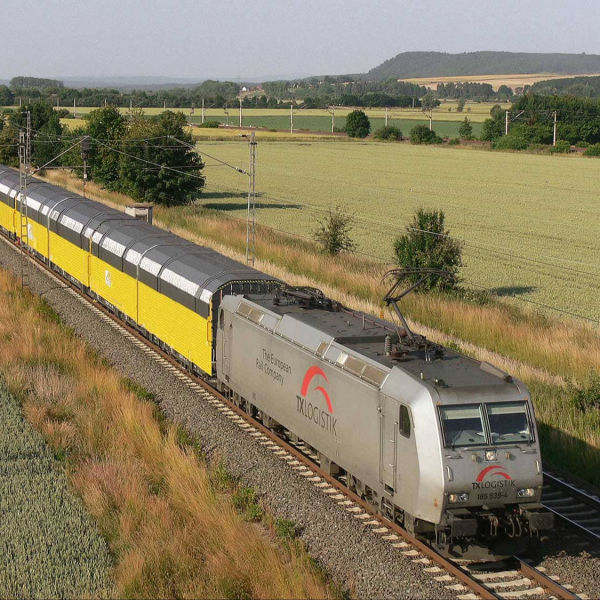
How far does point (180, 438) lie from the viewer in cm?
1983

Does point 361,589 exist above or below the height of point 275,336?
below

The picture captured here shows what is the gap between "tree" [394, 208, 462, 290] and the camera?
3756 centimetres

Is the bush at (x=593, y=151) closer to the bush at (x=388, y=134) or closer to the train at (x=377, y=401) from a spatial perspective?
the bush at (x=388, y=134)

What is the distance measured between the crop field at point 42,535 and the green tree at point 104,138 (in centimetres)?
5488

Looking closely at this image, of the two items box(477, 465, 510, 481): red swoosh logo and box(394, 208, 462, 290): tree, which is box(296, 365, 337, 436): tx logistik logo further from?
box(394, 208, 462, 290): tree

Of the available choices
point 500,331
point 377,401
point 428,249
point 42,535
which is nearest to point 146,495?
point 42,535

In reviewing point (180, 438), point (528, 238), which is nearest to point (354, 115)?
point (528, 238)

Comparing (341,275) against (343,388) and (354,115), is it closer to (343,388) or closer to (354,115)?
(343,388)

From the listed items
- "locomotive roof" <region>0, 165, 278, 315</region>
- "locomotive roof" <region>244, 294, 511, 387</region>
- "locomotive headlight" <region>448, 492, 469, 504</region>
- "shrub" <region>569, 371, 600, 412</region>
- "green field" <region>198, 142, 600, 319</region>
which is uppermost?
"locomotive roof" <region>244, 294, 511, 387</region>

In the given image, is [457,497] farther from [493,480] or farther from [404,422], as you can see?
[404,422]

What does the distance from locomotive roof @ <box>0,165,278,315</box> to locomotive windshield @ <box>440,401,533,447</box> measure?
9.70m

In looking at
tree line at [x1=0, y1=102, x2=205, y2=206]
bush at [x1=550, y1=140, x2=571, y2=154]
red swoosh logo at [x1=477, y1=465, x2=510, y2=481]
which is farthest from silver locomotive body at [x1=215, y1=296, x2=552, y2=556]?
bush at [x1=550, y1=140, x2=571, y2=154]

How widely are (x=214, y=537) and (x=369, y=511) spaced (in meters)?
3.08

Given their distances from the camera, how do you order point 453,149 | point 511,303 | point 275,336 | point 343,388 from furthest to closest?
point 453,149 → point 511,303 → point 275,336 → point 343,388
